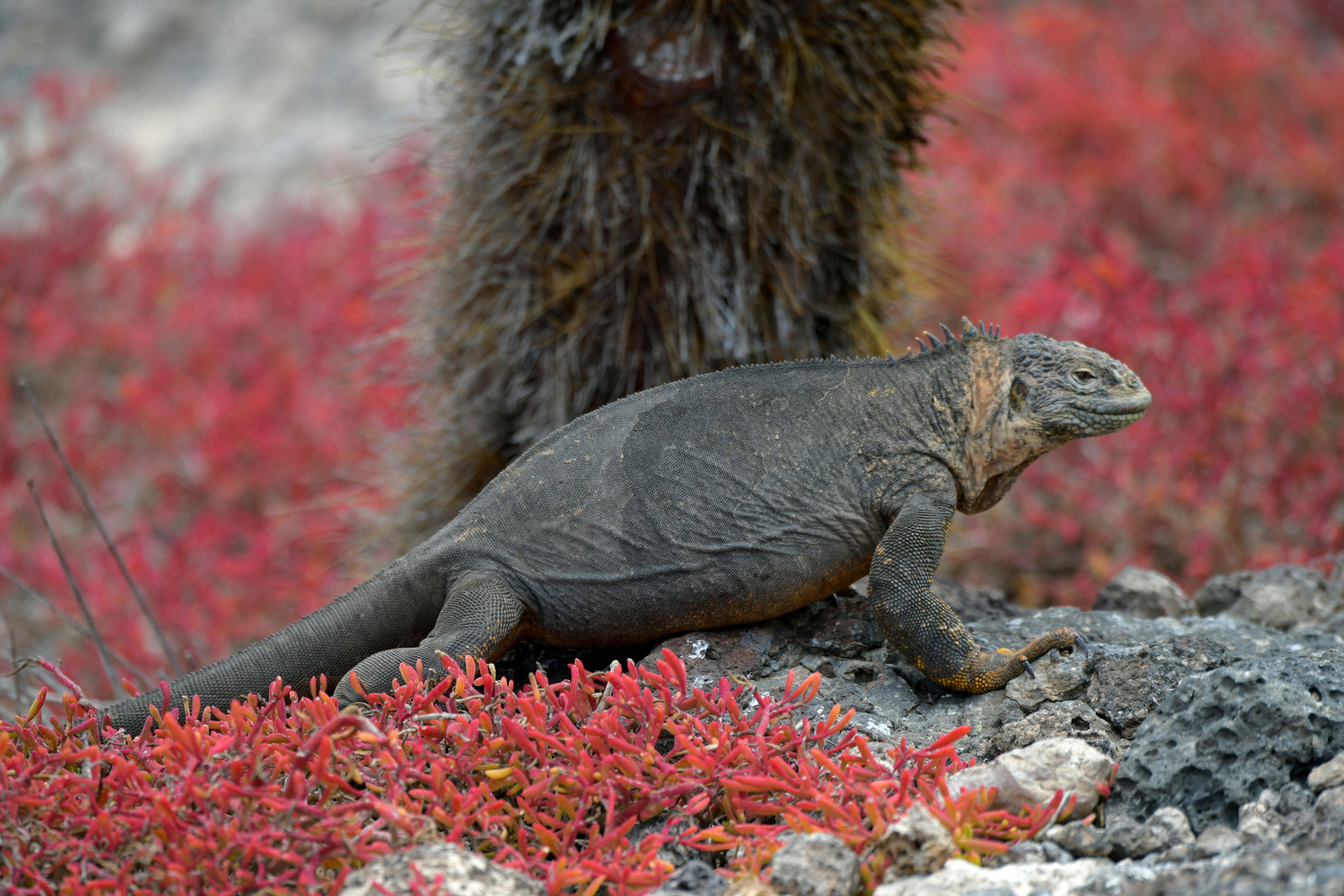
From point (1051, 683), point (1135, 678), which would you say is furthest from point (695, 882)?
point (1135, 678)

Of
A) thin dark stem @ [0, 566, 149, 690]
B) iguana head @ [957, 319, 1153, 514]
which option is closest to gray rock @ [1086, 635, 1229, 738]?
iguana head @ [957, 319, 1153, 514]

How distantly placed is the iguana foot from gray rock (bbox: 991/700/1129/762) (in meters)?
0.15

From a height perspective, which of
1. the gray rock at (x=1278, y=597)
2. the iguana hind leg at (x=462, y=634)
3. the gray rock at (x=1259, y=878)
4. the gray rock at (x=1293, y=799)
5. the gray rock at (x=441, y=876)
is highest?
the iguana hind leg at (x=462, y=634)

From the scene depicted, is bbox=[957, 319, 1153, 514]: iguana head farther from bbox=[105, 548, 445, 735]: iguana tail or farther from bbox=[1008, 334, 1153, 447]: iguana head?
bbox=[105, 548, 445, 735]: iguana tail

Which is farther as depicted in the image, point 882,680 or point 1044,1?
point 1044,1

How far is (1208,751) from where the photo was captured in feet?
7.35

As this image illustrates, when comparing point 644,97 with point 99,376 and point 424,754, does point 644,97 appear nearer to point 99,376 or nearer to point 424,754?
point 424,754

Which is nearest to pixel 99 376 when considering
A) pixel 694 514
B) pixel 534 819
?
pixel 694 514

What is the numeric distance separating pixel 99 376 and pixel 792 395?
6025 millimetres

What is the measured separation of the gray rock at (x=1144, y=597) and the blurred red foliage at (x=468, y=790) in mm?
1493

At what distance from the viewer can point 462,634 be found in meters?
2.72

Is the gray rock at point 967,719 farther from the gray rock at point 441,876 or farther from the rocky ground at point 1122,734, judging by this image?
the gray rock at point 441,876

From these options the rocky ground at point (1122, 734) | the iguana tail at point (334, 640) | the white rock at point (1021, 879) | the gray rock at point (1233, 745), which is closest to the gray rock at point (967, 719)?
the rocky ground at point (1122, 734)

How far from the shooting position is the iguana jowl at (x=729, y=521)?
2779mm
